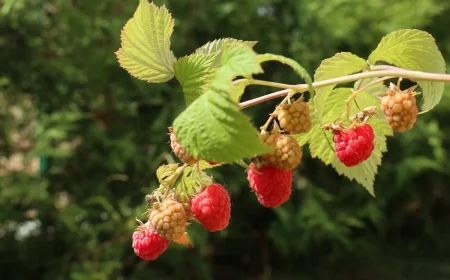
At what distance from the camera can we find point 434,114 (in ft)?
A: 6.80

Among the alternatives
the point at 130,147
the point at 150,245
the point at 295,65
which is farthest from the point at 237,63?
the point at 130,147

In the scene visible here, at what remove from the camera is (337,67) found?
42 cm

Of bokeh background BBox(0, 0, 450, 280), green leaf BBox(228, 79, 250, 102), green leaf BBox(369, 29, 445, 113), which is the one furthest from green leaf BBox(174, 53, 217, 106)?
bokeh background BBox(0, 0, 450, 280)

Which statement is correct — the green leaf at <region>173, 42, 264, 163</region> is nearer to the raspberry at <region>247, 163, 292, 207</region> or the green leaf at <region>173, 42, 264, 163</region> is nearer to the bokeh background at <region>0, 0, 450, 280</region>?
the raspberry at <region>247, 163, 292, 207</region>

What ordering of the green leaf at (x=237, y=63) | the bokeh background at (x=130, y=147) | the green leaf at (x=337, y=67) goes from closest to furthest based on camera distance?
the green leaf at (x=237, y=63)
the green leaf at (x=337, y=67)
the bokeh background at (x=130, y=147)

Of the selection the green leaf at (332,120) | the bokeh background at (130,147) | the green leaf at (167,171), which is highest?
the green leaf at (167,171)

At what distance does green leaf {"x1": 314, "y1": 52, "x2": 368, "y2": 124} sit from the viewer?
41cm

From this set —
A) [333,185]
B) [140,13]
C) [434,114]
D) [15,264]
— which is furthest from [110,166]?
[140,13]

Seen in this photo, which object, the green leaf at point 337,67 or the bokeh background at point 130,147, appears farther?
the bokeh background at point 130,147

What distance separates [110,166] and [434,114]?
118cm

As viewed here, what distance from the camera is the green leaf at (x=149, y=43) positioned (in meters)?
0.40

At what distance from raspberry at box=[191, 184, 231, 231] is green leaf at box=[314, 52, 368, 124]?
0.10 m

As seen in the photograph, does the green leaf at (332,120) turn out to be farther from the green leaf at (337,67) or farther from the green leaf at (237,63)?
the green leaf at (237,63)

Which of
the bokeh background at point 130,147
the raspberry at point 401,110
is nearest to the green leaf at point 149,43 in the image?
the raspberry at point 401,110
